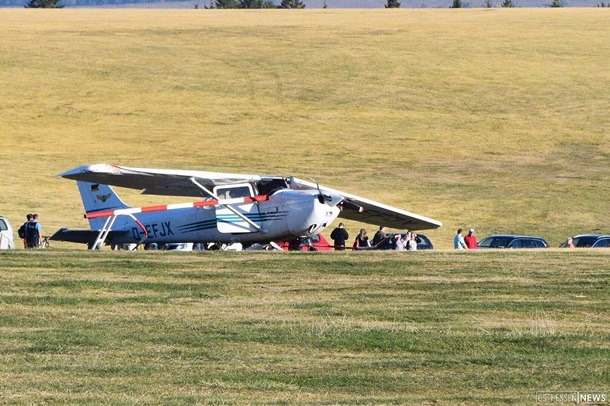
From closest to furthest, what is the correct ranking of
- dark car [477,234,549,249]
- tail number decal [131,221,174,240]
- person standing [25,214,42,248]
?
tail number decal [131,221,174,240] → person standing [25,214,42,248] → dark car [477,234,549,249]

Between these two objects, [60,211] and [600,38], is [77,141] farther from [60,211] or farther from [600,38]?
[600,38]

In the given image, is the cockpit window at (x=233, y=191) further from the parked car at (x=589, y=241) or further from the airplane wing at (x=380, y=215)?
the parked car at (x=589, y=241)

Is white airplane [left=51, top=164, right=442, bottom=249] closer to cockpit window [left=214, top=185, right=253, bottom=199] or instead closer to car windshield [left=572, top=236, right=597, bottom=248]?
cockpit window [left=214, top=185, right=253, bottom=199]

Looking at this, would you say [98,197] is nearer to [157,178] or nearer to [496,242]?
[157,178]

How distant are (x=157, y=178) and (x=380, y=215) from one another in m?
6.47

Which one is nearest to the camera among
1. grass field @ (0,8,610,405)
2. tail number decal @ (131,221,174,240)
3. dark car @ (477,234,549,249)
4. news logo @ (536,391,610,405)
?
news logo @ (536,391,610,405)

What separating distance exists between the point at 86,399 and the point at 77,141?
42330 mm

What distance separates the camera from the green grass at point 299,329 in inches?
418

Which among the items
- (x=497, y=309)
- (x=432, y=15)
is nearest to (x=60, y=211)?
(x=497, y=309)

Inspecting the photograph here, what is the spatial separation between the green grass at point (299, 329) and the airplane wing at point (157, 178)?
540 centimetres

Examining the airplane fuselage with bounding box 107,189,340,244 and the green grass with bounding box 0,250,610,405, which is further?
the airplane fuselage with bounding box 107,189,340,244

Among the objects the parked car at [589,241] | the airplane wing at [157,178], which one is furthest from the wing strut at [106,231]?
the parked car at [589,241]

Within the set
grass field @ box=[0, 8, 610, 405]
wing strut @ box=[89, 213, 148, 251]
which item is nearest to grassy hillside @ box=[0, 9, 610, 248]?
grass field @ box=[0, 8, 610, 405]

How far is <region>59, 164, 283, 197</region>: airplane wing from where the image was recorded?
1005 inches
